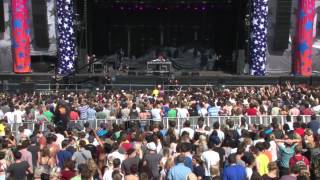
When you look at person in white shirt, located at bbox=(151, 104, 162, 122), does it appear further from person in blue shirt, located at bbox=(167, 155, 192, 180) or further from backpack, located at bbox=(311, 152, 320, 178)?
person in blue shirt, located at bbox=(167, 155, 192, 180)

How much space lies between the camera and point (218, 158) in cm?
1023

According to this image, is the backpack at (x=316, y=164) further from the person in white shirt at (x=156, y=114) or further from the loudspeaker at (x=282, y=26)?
the loudspeaker at (x=282, y=26)

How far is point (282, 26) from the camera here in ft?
110

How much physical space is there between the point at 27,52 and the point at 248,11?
11.7 meters

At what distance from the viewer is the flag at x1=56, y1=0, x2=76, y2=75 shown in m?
32.6

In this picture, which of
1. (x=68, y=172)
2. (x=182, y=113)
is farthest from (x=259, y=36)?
(x=68, y=172)

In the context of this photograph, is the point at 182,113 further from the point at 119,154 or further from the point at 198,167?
the point at 198,167

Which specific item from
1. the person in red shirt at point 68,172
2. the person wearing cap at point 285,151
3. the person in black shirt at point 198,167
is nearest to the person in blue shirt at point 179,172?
the person in black shirt at point 198,167

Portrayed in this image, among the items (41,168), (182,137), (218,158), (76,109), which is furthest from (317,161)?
(76,109)

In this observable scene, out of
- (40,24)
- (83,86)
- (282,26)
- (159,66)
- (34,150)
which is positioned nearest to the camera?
(34,150)

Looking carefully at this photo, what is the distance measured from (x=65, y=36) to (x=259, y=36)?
989cm

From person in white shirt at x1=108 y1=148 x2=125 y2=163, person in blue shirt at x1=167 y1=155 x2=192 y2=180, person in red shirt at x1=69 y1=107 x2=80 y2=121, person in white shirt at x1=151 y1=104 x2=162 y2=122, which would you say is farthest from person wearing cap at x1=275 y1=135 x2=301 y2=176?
person in red shirt at x1=69 y1=107 x2=80 y2=121

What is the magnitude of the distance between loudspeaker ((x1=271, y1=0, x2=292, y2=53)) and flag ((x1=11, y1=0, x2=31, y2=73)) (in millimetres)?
12919

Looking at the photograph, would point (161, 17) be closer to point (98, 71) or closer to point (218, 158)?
point (98, 71)
